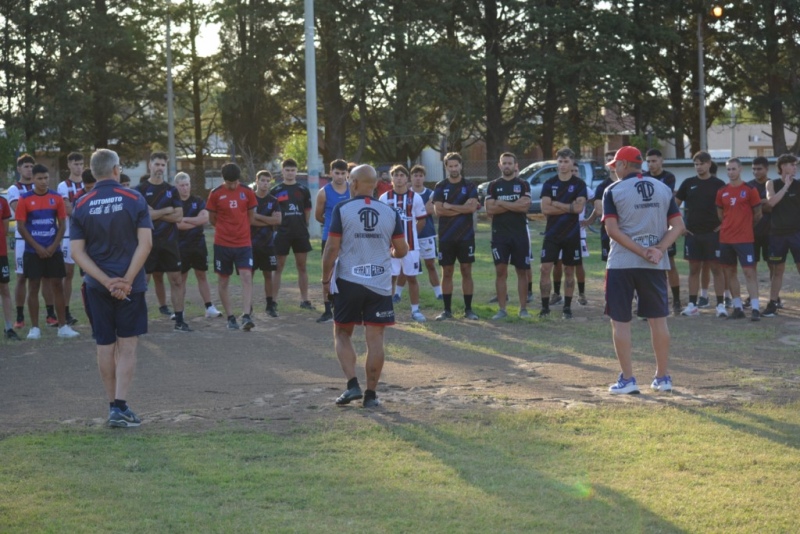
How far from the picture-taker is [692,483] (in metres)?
5.93

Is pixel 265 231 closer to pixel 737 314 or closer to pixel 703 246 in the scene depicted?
pixel 703 246

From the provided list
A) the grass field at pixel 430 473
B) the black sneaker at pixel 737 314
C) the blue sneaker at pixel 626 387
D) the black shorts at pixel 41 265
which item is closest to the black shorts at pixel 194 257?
the black shorts at pixel 41 265

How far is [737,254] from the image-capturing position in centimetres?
1323

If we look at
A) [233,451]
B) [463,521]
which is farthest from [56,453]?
[463,521]

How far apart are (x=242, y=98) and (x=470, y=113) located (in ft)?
34.2

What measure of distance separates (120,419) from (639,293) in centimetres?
438

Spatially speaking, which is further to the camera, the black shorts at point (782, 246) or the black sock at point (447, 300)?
the black sock at point (447, 300)

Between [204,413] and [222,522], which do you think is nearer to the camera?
[222,522]

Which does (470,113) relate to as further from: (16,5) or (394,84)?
(16,5)

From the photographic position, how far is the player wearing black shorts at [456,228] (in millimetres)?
13320

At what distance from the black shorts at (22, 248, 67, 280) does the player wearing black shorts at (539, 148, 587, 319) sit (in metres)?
6.25

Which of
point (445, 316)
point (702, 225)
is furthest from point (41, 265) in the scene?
point (702, 225)

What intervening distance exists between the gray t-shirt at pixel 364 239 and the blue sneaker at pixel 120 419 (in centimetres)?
195

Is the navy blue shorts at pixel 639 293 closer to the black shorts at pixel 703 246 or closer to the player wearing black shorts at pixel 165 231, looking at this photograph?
the black shorts at pixel 703 246
